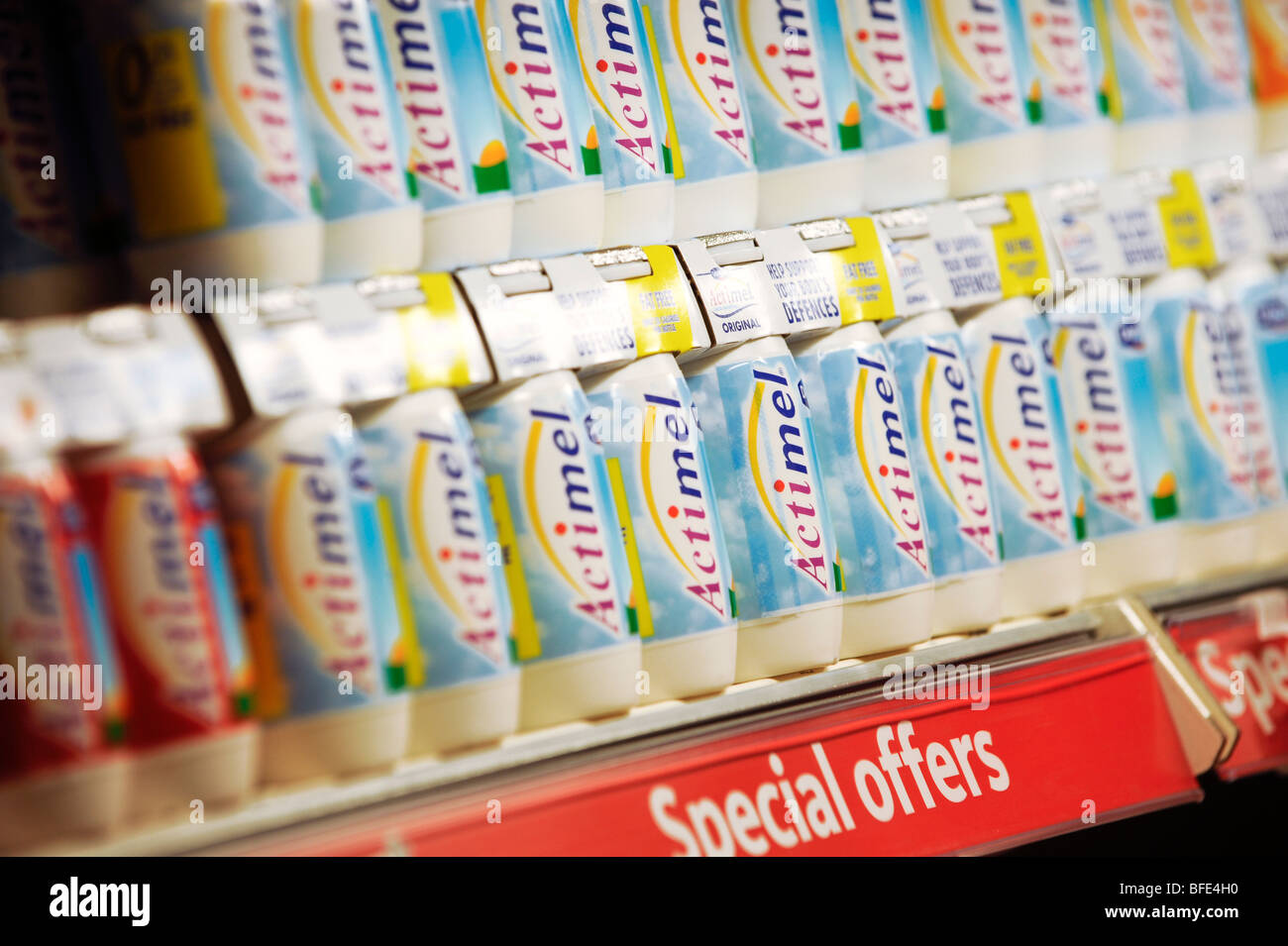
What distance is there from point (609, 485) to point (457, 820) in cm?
38

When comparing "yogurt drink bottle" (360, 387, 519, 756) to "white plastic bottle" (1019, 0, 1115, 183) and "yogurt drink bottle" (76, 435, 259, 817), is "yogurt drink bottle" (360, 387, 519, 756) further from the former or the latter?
"white plastic bottle" (1019, 0, 1115, 183)

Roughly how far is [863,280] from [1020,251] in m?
0.27

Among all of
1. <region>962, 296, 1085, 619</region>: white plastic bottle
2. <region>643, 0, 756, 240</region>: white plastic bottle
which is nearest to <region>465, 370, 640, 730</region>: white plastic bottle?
<region>643, 0, 756, 240</region>: white plastic bottle

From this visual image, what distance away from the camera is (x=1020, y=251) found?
5.63 ft

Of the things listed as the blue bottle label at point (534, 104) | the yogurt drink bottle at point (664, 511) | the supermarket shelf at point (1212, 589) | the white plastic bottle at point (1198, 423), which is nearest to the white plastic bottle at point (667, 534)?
the yogurt drink bottle at point (664, 511)

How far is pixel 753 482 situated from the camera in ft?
4.94

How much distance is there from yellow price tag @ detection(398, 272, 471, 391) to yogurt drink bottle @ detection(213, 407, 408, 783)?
0.12 metres

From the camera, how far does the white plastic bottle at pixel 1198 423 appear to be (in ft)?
6.02

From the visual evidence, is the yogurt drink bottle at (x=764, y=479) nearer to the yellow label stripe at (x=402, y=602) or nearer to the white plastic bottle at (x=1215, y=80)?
the yellow label stripe at (x=402, y=602)

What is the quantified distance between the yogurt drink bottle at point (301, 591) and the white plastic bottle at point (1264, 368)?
1.34 m

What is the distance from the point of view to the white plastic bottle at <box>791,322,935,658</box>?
1553 mm

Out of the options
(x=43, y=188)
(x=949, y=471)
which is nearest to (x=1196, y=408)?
(x=949, y=471)

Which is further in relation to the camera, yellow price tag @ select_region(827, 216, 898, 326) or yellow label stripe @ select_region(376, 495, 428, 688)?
yellow price tag @ select_region(827, 216, 898, 326)

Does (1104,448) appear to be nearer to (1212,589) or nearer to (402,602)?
(1212,589)
